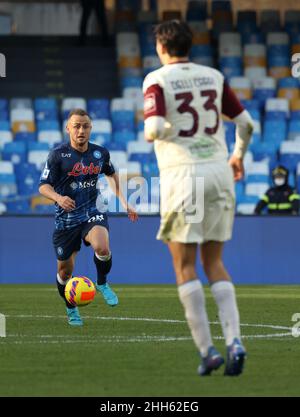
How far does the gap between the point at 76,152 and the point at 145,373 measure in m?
4.50

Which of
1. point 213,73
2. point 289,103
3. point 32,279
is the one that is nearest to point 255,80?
point 289,103

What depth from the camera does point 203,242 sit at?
764 centimetres

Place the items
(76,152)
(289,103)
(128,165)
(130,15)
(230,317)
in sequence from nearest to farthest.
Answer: (230,317) → (76,152) → (128,165) → (289,103) → (130,15)

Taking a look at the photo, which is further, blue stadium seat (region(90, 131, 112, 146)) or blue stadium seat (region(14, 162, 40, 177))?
blue stadium seat (region(90, 131, 112, 146))

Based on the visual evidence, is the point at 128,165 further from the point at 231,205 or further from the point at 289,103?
the point at 231,205

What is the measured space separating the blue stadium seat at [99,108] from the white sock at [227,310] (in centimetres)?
1657

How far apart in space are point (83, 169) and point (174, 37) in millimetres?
4480

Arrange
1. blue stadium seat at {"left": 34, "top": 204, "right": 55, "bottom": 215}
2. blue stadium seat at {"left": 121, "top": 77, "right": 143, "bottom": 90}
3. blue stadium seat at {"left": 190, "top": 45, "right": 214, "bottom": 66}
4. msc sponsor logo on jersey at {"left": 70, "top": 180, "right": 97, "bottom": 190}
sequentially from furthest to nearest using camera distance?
blue stadium seat at {"left": 190, "top": 45, "right": 214, "bottom": 66}
blue stadium seat at {"left": 121, "top": 77, "right": 143, "bottom": 90}
blue stadium seat at {"left": 34, "top": 204, "right": 55, "bottom": 215}
msc sponsor logo on jersey at {"left": 70, "top": 180, "right": 97, "bottom": 190}

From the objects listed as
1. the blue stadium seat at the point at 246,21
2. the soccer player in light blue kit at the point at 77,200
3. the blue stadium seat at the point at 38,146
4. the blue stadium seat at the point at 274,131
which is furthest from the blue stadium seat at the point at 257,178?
the soccer player in light blue kit at the point at 77,200

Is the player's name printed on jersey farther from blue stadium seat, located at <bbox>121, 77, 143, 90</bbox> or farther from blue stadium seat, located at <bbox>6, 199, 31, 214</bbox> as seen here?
blue stadium seat, located at <bbox>121, 77, 143, 90</bbox>

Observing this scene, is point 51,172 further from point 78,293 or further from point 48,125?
point 48,125

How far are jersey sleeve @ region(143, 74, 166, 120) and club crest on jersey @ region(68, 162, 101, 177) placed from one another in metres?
4.38

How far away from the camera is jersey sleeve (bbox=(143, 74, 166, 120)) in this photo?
7.51 metres

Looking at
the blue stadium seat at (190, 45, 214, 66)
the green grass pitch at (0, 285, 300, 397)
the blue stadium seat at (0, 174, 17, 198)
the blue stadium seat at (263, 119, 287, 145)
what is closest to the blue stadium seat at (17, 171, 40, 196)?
the blue stadium seat at (0, 174, 17, 198)
